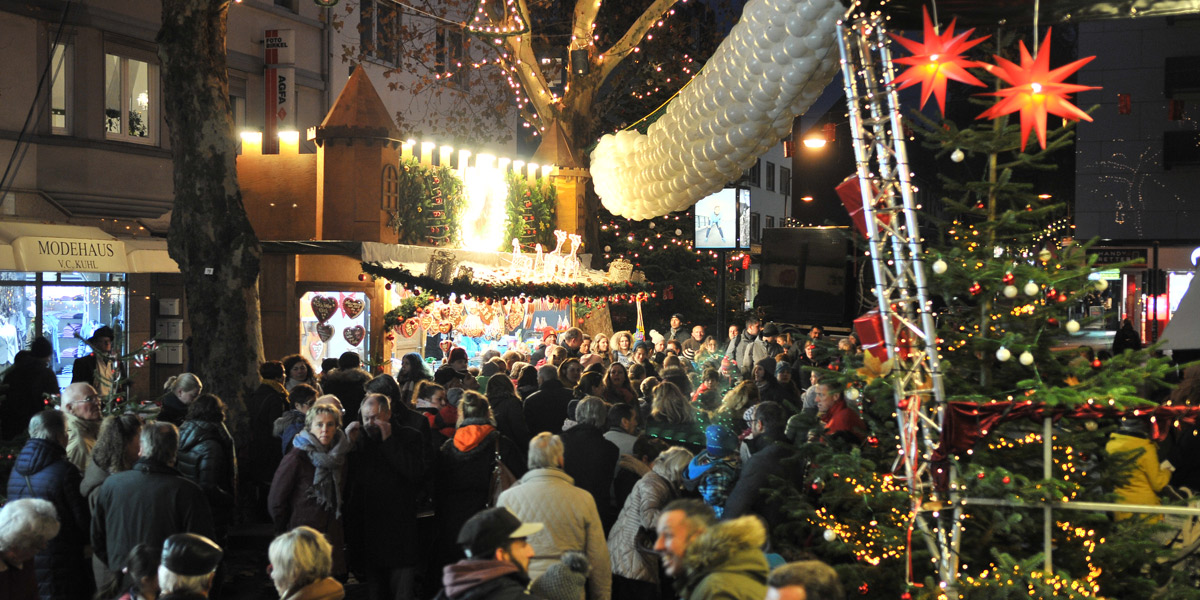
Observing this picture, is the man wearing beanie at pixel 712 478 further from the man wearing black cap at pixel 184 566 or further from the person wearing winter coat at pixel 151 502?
the man wearing black cap at pixel 184 566

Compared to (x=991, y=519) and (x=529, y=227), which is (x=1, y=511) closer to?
(x=991, y=519)

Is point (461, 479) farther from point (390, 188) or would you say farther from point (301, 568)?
point (390, 188)

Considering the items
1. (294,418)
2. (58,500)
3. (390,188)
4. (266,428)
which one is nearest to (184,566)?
(58,500)

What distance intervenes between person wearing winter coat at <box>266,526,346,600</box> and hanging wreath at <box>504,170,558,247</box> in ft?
48.0

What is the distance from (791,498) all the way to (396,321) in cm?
985

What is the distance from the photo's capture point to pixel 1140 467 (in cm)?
691

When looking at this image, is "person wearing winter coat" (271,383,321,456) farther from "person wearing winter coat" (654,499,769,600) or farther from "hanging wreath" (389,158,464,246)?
"hanging wreath" (389,158,464,246)

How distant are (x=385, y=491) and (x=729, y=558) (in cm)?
354

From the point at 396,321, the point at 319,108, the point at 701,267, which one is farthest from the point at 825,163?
the point at 396,321

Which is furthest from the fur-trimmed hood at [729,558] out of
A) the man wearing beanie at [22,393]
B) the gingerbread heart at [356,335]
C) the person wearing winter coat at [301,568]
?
the gingerbread heart at [356,335]

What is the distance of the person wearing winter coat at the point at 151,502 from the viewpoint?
611 cm

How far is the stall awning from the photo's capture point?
1628 cm

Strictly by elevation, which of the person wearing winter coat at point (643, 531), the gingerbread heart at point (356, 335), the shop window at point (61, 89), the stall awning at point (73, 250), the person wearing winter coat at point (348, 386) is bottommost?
the person wearing winter coat at point (643, 531)

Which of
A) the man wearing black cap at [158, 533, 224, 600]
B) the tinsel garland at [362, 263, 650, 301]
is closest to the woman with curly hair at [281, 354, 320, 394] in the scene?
the tinsel garland at [362, 263, 650, 301]
